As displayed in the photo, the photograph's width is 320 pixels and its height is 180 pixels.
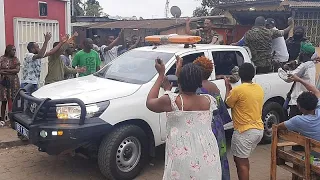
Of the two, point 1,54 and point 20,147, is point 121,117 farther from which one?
point 1,54

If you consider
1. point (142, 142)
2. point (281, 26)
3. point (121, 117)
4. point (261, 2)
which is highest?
point (261, 2)

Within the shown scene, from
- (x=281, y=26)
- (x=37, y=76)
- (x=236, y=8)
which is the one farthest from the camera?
(x=236, y=8)

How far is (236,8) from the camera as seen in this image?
13.6m

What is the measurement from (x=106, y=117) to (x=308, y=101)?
7.53ft

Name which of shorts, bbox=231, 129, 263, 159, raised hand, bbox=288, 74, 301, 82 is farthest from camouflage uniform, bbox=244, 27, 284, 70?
shorts, bbox=231, 129, 263, 159

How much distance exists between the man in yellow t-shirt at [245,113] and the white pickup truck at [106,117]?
1125mm

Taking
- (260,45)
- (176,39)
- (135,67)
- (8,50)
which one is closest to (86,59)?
(8,50)

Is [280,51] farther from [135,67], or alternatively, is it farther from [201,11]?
[201,11]

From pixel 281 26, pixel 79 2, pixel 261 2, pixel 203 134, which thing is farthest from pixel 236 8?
pixel 79 2

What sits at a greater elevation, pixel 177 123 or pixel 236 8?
pixel 236 8

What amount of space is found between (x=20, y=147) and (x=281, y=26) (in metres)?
8.77

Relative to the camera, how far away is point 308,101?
13.2 feet

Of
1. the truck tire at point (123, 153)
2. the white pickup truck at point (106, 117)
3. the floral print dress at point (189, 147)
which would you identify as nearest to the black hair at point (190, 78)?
the floral print dress at point (189, 147)

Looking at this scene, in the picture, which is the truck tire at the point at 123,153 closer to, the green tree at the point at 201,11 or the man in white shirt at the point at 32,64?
the man in white shirt at the point at 32,64
